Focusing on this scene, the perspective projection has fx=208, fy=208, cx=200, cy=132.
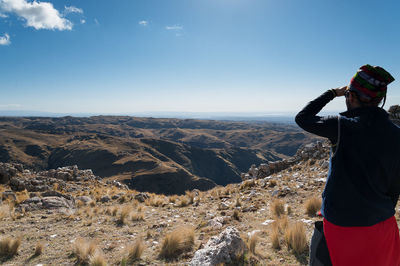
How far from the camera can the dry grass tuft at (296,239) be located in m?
4.64

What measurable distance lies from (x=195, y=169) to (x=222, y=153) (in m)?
35.8

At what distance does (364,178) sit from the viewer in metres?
2.05

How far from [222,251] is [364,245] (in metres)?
2.91

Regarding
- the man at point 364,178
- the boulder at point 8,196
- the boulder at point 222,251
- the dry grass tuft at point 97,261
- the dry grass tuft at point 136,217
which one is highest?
the man at point 364,178

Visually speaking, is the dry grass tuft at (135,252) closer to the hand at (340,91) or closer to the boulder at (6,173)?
the hand at (340,91)

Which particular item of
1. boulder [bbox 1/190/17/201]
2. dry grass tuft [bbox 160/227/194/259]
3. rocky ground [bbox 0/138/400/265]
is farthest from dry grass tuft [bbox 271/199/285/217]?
boulder [bbox 1/190/17/201]

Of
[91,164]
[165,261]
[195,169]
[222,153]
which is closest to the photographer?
[165,261]

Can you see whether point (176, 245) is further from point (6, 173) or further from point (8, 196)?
point (6, 173)

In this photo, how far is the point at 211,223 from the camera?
22.9 ft

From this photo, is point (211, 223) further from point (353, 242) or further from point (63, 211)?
point (63, 211)

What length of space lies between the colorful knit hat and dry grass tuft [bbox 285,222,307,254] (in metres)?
3.71

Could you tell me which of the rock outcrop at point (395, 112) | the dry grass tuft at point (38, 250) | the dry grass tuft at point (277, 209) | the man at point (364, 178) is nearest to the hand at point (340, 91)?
the man at point (364, 178)

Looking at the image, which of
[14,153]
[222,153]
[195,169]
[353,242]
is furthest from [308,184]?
[222,153]

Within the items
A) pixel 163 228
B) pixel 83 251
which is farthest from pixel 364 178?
pixel 163 228
